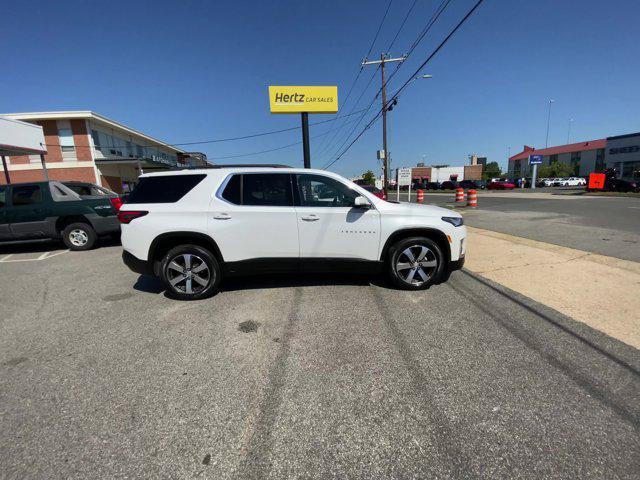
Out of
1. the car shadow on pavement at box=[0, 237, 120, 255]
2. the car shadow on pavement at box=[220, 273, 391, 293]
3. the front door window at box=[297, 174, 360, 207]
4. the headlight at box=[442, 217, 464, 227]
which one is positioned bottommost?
the car shadow on pavement at box=[220, 273, 391, 293]

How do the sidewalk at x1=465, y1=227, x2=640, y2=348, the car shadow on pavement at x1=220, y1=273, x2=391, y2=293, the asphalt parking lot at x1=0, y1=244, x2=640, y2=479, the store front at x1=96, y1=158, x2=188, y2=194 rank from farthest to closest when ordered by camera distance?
the store front at x1=96, y1=158, x2=188, y2=194
the car shadow on pavement at x1=220, y1=273, x2=391, y2=293
the sidewalk at x1=465, y1=227, x2=640, y2=348
the asphalt parking lot at x1=0, y1=244, x2=640, y2=479

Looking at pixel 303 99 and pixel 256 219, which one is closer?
pixel 256 219

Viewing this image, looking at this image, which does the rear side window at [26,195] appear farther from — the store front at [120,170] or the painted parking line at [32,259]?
the store front at [120,170]

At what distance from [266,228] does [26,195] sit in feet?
24.2

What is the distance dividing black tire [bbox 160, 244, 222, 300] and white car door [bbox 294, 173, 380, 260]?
1287 mm

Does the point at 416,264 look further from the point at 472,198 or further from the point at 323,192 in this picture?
the point at 472,198

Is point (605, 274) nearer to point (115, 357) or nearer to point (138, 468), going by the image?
point (138, 468)

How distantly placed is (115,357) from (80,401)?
64 centimetres

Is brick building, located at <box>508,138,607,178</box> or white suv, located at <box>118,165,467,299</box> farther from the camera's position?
brick building, located at <box>508,138,607,178</box>

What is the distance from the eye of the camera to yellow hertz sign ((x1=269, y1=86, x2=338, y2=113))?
723 inches

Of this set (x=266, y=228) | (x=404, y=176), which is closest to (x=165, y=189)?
(x=266, y=228)

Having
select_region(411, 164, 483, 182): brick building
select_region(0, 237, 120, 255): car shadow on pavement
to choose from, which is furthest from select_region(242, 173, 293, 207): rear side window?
select_region(411, 164, 483, 182): brick building

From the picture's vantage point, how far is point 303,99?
18641 millimetres

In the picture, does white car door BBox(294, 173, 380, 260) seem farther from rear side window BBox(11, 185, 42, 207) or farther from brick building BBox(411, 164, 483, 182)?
brick building BBox(411, 164, 483, 182)
